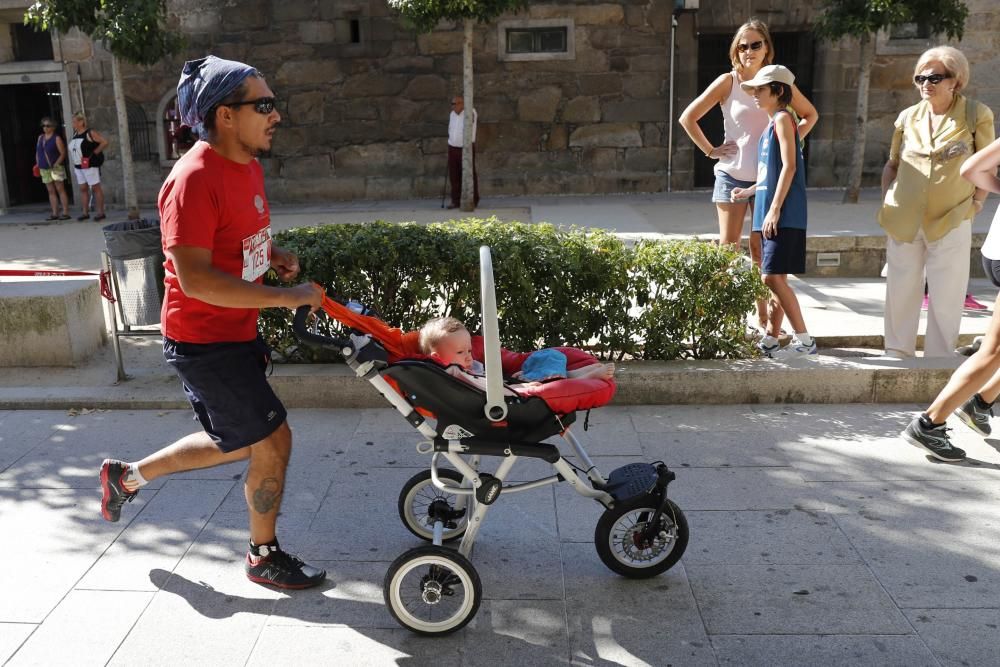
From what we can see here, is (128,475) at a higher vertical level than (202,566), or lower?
higher

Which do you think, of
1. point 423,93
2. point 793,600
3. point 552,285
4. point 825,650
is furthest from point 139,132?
point 825,650

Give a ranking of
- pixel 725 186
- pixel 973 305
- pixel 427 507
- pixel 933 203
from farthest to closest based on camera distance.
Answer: pixel 973 305
pixel 725 186
pixel 933 203
pixel 427 507

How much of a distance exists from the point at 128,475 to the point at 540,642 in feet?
5.88

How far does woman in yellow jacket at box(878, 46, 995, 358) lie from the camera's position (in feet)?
16.4

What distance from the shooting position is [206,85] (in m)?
3.08

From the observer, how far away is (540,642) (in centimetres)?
314

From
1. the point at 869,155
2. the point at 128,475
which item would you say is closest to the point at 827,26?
the point at 869,155

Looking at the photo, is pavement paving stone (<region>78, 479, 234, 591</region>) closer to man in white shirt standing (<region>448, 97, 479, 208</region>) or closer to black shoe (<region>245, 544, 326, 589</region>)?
black shoe (<region>245, 544, 326, 589</region>)

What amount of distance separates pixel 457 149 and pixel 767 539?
10754mm

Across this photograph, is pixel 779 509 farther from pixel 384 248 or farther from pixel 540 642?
pixel 384 248

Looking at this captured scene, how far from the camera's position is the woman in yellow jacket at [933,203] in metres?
5.01

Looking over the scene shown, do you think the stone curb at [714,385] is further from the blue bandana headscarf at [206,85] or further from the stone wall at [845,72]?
the stone wall at [845,72]

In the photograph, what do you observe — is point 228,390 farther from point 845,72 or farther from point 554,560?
point 845,72

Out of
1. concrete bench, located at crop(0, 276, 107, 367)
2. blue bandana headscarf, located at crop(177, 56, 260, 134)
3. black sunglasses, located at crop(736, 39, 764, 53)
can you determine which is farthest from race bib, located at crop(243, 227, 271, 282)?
black sunglasses, located at crop(736, 39, 764, 53)
